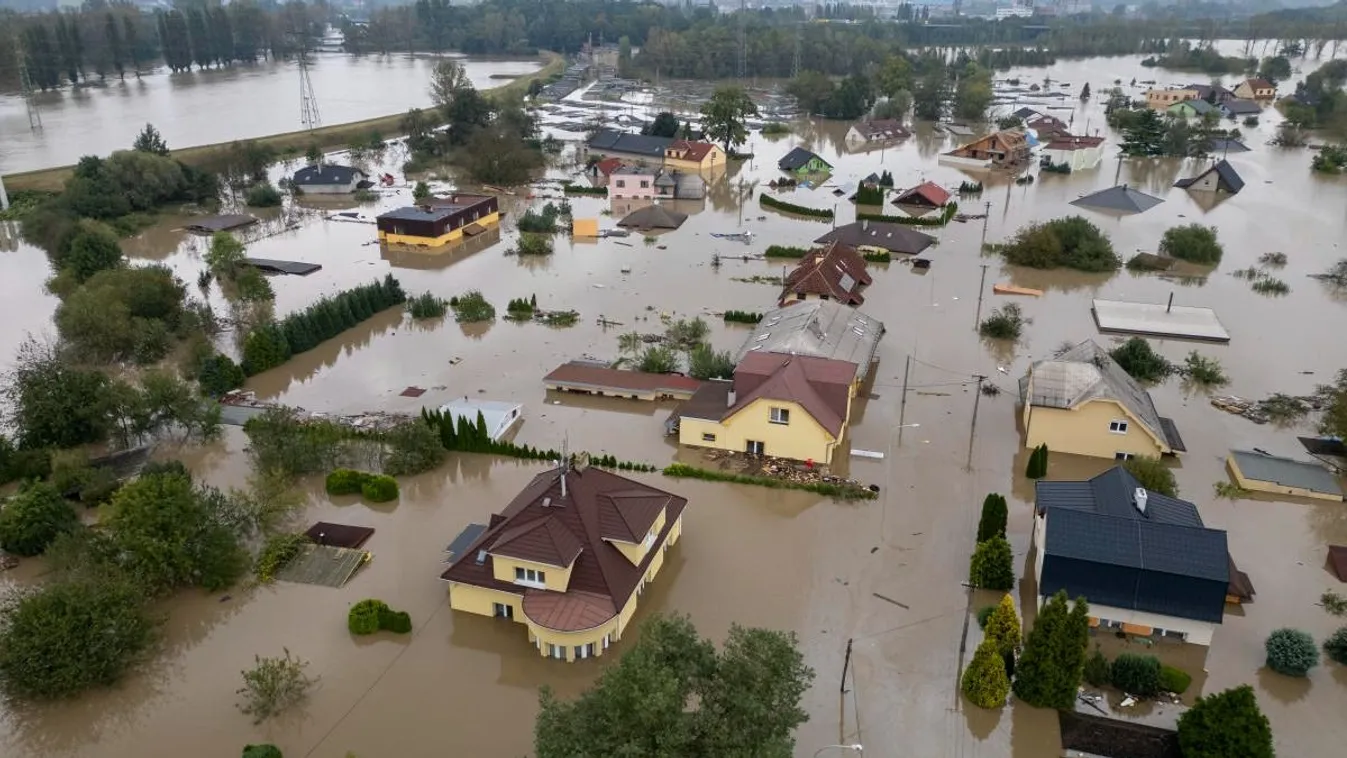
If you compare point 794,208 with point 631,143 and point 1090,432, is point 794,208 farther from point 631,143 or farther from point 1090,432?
point 1090,432

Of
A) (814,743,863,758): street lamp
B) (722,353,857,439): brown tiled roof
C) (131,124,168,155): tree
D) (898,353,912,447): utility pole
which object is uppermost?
(131,124,168,155): tree

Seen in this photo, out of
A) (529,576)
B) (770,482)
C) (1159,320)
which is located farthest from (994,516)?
(1159,320)

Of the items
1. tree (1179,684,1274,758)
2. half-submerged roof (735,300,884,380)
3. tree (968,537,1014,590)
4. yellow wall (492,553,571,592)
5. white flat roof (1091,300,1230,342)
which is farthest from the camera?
white flat roof (1091,300,1230,342)

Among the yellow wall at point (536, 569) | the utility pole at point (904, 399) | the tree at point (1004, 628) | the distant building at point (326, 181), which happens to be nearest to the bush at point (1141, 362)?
the utility pole at point (904, 399)

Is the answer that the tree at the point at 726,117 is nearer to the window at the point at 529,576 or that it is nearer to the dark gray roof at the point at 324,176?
the dark gray roof at the point at 324,176

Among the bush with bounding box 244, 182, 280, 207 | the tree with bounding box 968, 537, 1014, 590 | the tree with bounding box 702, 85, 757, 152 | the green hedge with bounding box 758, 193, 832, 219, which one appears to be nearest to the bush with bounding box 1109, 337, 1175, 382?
the tree with bounding box 968, 537, 1014, 590

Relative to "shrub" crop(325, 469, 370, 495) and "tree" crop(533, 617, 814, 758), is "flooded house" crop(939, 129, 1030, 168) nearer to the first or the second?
"shrub" crop(325, 469, 370, 495)

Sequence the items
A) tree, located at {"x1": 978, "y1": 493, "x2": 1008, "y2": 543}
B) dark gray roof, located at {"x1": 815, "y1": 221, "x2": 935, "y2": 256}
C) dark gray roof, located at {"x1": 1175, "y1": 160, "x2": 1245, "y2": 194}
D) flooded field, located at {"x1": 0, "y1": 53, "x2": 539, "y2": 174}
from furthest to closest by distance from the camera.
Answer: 1. flooded field, located at {"x1": 0, "y1": 53, "x2": 539, "y2": 174}
2. dark gray roof, located at {"x1": 1175, "y1": 160, "x2": 1245, "y2": 194}
3. dark gray roof, located at {"x1": 815, "y1": 221, "x2": 935, "y2": 256}
4. tree, located at {"x1": 978, "y1": 493, "x2": 1008, "y2": 543}

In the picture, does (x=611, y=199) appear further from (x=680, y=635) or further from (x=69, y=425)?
(x=680, y=635)
